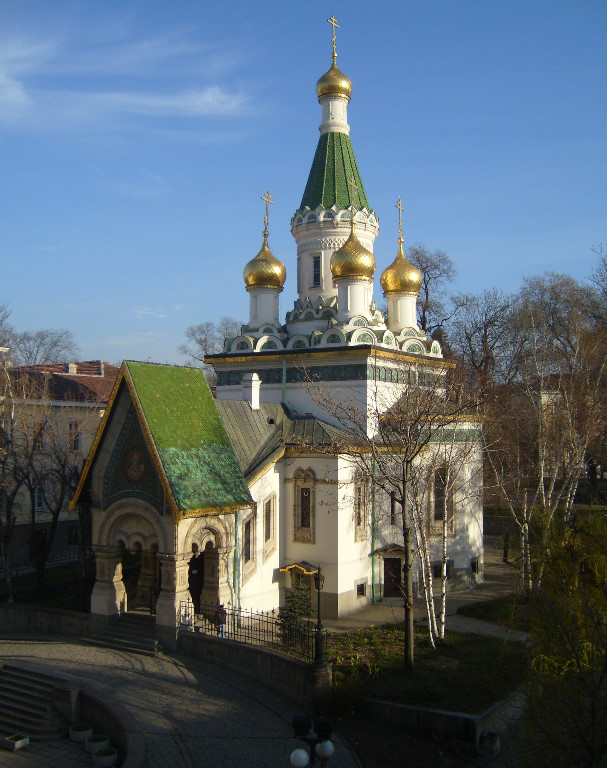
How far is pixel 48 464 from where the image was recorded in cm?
2455

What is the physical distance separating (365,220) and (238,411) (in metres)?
8.19

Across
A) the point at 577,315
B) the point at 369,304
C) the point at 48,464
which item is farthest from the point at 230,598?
the point at 577,315

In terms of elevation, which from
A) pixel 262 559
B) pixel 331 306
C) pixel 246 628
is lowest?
pixel 246 628

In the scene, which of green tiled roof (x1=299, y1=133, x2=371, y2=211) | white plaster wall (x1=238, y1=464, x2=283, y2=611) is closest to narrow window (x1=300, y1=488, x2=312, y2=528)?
white plaster wall (x1=238, y1=464, x2=283, y2=611)

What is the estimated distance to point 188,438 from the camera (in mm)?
14922

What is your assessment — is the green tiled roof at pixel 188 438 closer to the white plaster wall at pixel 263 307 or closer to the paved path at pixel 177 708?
the paved path at pixel 177 708

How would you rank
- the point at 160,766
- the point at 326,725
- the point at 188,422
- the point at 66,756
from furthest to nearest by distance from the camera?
the point at 188,422 < the point at 66,756 < the point at 160,766 < the point at 326,725

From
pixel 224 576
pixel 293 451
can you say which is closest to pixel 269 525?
pixel 293 451

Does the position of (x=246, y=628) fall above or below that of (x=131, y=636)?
above

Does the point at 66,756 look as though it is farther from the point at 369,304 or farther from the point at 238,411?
the point at 369,304

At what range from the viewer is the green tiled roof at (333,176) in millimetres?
22969

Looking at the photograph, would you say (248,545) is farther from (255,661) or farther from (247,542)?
(255,661)

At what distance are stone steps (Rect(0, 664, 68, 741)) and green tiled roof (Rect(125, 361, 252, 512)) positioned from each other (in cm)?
374

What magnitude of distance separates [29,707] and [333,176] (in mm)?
17358
